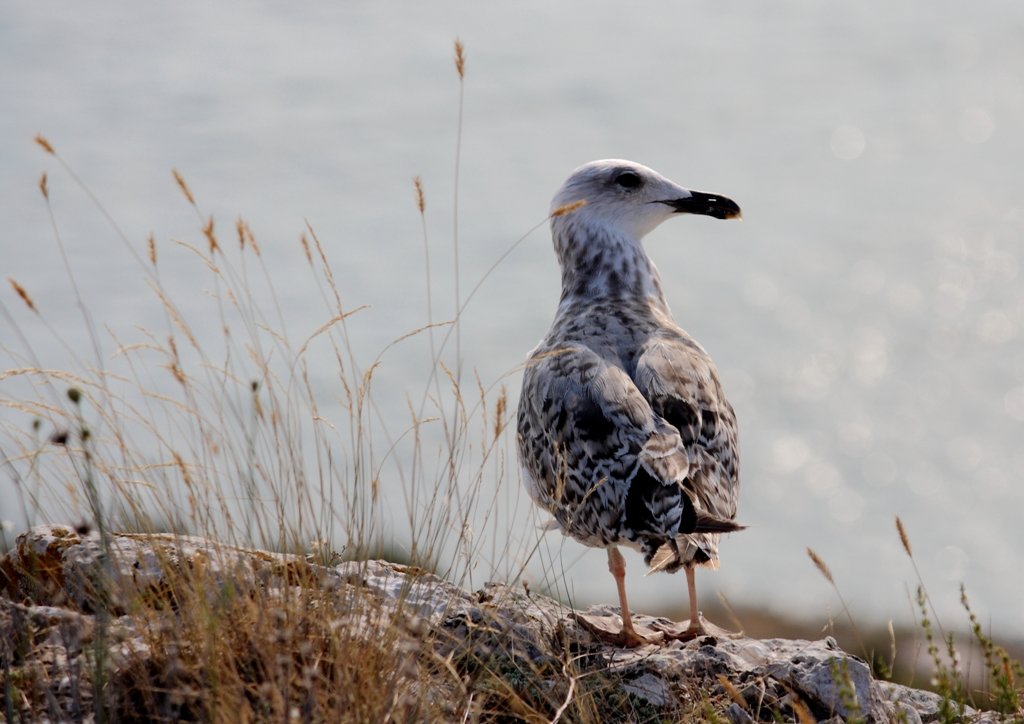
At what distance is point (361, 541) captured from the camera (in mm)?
4852

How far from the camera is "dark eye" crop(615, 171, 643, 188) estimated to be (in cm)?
759

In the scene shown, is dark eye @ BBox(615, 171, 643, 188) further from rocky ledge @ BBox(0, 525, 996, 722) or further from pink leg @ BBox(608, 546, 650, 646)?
rocky ledge @ BBox(0, 525, 996, 722)

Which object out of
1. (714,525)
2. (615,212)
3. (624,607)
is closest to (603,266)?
(615,212)

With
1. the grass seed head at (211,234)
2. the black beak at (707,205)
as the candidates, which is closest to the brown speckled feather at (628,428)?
the black beak at (707,205)

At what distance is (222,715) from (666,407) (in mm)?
2679

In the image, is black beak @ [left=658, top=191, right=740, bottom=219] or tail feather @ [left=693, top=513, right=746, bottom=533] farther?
black beak @ [left=658, top=191, right=740, bottom=219]

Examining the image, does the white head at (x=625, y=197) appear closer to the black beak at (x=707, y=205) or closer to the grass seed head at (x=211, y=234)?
the black beak at (x=707, y=205)

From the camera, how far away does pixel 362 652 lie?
14.4 feet

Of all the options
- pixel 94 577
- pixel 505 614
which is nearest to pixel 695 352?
pixel 505 614

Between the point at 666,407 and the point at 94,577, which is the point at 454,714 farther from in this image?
the point at 666,407

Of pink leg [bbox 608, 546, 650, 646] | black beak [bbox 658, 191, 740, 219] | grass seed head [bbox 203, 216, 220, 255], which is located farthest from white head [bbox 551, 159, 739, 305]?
grass seed head [bbox 203, 216, 220, 255]

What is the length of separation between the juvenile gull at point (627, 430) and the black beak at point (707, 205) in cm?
6

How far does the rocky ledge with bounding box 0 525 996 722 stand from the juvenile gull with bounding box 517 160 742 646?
40 centimetres

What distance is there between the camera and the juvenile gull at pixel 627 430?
18.6ft
